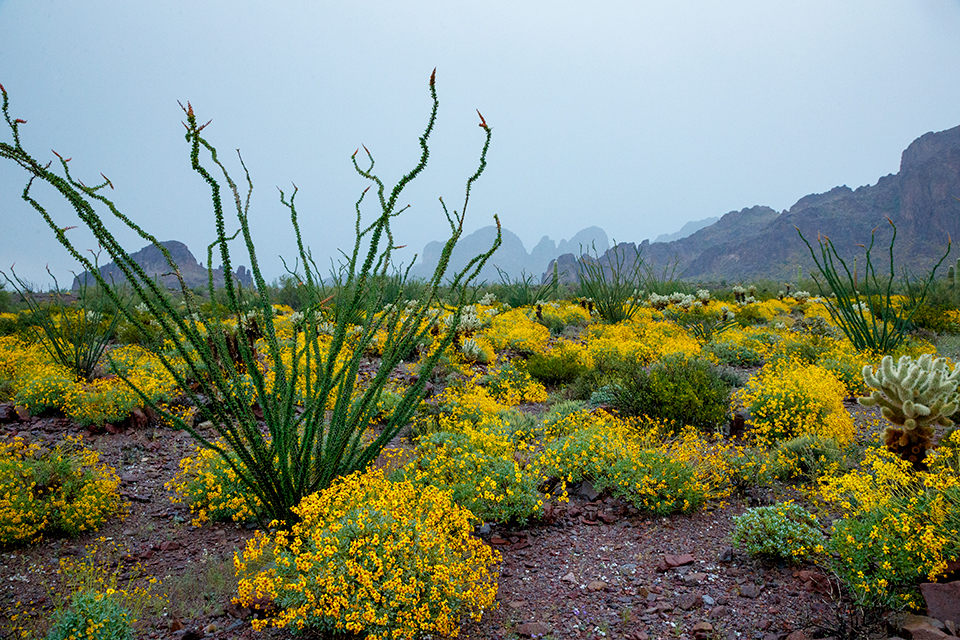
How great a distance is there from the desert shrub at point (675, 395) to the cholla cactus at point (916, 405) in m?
1.77

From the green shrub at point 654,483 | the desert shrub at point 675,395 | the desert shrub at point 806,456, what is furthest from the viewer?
the desert shrub at point 675,395

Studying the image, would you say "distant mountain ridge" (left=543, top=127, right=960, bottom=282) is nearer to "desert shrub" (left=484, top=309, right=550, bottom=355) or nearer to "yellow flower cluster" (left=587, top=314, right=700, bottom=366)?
"yellow flower cluster" (left=587, top=314, right=700, bottom=366)

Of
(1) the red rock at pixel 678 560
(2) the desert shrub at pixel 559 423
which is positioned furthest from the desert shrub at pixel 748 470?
(2) the desert shrub at pixel 559 423

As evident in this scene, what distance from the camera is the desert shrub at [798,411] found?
570 centimetres

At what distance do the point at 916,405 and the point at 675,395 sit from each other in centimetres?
237

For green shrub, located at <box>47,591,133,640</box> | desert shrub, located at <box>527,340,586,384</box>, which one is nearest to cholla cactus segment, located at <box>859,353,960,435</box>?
desert shrub, located at <box>527,340,586,384</box>

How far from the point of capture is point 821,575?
Result: 3482mm

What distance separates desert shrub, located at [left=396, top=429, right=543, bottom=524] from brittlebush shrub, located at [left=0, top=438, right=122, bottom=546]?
101 inches

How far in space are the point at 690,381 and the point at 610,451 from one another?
2500 millimetres

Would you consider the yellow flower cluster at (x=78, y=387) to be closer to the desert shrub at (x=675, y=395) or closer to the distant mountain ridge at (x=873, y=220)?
the desert shrub at (x=675, y=395)

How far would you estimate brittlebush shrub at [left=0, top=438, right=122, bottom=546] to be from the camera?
4.11 metres

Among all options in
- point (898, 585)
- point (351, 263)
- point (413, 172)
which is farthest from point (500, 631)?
point (413, 172)

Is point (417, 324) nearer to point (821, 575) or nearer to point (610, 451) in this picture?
point (610, 451)

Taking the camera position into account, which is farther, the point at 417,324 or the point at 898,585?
the point at 417,324
